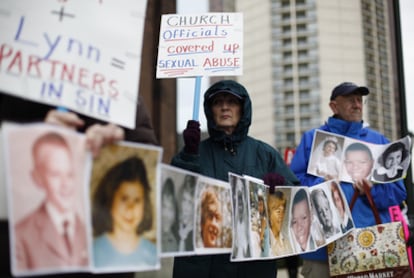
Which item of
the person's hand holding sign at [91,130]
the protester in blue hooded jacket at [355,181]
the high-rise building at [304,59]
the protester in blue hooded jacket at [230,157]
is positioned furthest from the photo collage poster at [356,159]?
the high-rise building at [304,59]

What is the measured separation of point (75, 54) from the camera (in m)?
1.94

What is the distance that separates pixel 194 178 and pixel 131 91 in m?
0.57

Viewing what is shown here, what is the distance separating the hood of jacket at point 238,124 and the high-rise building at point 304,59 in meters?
82.5

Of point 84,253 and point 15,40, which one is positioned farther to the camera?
point 15,40

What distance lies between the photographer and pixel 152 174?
199cm

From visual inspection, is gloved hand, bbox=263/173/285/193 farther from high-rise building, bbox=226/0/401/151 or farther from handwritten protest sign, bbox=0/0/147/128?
high-rise building, bbox=226/0/401/151

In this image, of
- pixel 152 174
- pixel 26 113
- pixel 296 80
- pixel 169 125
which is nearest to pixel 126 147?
pixel 152 174

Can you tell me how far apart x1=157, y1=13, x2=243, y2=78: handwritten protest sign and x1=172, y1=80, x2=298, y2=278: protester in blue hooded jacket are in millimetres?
152

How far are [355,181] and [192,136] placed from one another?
1583 mm

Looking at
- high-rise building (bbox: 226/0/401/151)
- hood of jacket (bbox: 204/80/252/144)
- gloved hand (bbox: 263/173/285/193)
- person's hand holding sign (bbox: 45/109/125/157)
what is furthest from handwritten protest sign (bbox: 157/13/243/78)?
high-rise building (bbox: 226/0/401/151)

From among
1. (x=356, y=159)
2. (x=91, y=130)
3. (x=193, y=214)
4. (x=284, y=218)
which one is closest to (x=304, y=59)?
(x=356, y=159)

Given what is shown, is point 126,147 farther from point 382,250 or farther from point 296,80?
point 296,80

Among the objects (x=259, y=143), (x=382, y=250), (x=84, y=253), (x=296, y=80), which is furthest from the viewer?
(x=296, y=80)

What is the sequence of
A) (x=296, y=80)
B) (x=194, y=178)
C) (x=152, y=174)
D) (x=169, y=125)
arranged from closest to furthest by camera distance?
1. (x=152, y=174)
2. (x=194, y=178)
3. (x=169, y=125)
4. (x=296, y=80)
